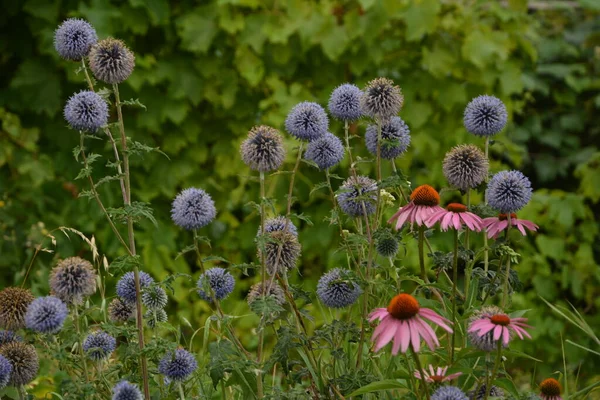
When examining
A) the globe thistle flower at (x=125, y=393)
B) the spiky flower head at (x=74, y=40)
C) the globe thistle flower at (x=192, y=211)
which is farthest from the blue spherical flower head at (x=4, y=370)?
the spiky flower head at (x=74, y=40)

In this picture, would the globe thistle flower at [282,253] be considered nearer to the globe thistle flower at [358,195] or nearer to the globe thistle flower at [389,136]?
the globe thistle flower at [358,195]

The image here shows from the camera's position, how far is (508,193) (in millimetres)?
2146

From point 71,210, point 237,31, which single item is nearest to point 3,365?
point 71,210

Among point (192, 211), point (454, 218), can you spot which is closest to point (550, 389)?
point (454, 218)

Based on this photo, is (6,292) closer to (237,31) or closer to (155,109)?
(155,109)

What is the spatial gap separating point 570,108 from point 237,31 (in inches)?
125

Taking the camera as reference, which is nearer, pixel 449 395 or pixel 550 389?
pixel 449 395

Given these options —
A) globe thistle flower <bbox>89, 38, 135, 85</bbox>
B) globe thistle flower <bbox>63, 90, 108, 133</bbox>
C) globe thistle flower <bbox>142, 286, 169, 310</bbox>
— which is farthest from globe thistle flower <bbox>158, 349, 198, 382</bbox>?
globe thistle flower <bbox>89, 38, 135, 85</bbox>

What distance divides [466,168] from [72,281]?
105 cm

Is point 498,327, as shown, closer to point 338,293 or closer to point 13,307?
point 338,293

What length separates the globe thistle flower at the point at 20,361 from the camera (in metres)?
1.97

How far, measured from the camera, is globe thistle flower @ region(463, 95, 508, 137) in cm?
235

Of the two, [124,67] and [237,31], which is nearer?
[124,67]

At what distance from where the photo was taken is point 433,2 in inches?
178
